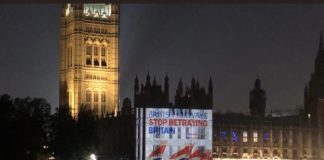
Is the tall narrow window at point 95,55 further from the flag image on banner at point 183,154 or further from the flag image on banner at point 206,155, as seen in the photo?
the flag image on banner at point 206,155

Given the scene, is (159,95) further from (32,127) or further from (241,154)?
(32,127)

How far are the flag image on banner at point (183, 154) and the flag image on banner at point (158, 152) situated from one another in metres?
0.81

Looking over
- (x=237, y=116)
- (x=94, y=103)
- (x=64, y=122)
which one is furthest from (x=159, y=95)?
(x=94, y=103)

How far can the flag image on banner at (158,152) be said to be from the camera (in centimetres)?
4173

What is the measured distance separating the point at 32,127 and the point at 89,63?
52395 mm

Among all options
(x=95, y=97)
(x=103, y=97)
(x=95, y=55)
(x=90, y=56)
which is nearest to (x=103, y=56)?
(x=95, y=55)

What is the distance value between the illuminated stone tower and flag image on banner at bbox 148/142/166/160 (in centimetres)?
4532

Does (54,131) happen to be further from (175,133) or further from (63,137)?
(175,133)

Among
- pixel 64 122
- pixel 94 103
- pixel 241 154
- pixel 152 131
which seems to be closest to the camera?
pixel 152 131

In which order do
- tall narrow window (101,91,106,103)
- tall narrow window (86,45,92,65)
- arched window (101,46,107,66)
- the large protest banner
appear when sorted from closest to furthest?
the large protest banner → tall narrow window (101,91,106,103) → tall narrow window (86,45,92,65) → arched window (101,46,107,66)

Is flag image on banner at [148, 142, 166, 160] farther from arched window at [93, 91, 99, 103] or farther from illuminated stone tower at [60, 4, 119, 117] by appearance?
arched window at [93, 91, 99, 103]

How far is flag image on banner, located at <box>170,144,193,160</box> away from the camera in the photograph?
4112 centimetres

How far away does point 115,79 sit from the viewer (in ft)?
294

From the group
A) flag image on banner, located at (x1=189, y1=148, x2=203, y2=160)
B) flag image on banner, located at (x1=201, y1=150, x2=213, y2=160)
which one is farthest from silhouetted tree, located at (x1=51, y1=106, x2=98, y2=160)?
flag image on banner, located at (x1=201, y1=150, x2=213, y2=160)
